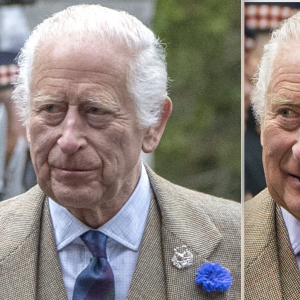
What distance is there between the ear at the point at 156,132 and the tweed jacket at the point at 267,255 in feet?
1.71

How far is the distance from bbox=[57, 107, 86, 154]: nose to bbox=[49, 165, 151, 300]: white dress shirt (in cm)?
31

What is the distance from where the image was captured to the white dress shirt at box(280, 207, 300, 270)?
2.26 metres

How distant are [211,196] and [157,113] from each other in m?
0.46

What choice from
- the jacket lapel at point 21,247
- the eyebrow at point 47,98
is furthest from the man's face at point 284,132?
the jacket lapel at point 21,247

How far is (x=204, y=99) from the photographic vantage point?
7.21ft

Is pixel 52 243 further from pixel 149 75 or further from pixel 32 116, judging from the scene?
pixel 149 75

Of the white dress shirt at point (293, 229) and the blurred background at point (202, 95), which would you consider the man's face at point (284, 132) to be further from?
the blurred background at point (202, 95)

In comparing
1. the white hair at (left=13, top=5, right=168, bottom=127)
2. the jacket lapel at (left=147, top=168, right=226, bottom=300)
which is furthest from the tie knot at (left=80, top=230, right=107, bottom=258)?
the white hair at (left=13, top=5, right=168, bottom=127)

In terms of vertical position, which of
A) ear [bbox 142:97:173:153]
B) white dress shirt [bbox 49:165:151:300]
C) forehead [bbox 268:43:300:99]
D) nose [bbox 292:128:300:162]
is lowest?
white dress shirt [bbox 49:165:151:300]

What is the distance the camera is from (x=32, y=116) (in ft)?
6.49

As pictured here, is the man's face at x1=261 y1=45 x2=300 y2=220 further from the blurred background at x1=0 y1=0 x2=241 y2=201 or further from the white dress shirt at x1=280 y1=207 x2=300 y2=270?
the blurred background at x1=0 y1=0 x2=241 y2=201

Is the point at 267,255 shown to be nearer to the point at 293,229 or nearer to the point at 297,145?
the point at 293,229

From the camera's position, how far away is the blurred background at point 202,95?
2146mm

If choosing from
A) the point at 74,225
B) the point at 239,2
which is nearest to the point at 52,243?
the point at 74,225
